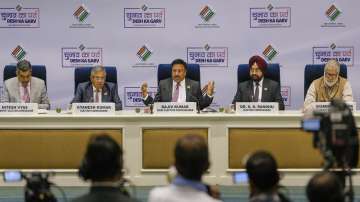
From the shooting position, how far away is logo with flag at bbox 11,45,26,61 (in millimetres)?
8820

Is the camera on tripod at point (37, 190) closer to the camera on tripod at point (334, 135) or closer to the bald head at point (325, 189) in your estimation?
the bald head at point (325, 189)

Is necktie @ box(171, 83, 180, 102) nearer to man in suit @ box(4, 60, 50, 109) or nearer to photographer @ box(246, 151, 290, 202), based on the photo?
man in suit @ box(4, 60, 50, 109)

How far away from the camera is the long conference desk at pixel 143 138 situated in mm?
6000

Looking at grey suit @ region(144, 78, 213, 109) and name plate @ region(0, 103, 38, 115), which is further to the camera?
grey suit @ region(144, 78, 213, 109)

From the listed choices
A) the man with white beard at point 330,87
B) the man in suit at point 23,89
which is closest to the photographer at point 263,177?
the man with white beard at point 330,87

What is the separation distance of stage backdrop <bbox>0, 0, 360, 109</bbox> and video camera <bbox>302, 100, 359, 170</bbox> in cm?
555

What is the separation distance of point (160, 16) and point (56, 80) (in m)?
1.61

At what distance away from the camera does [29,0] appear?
879cm

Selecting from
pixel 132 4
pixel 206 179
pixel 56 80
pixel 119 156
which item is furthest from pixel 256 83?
pixel 119 156

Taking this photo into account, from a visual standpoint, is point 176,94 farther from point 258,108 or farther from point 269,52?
point 269,52

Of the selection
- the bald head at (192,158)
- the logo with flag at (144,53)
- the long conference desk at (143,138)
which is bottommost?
the long conference desk at (143,138)

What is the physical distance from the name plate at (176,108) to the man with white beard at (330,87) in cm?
134

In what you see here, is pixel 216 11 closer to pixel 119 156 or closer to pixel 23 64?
pixel 23 64

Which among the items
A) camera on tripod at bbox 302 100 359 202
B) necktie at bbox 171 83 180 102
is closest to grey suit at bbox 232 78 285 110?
necktie at bbox 171 83 180 102
